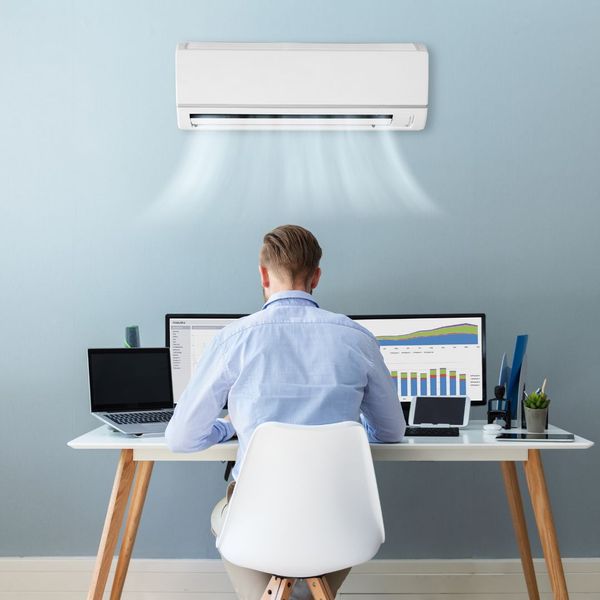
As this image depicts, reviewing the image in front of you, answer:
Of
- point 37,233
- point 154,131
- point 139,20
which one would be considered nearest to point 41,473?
point 37,233

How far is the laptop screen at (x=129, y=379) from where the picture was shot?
2.51 m

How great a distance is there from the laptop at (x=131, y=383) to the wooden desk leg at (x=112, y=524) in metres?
0.21

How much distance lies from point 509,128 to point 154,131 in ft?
4.36

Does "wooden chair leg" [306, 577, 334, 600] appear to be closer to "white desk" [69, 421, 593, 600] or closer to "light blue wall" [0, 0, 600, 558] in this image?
"white desk" [69, 421, 593, 600]

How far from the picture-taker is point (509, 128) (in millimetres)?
2938

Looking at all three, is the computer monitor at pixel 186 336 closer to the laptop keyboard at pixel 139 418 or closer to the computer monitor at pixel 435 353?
the laptop keyboard at pixel 139 418

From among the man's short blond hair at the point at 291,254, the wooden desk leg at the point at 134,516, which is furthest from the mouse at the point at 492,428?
the wooden desk leg at the point at 134,516

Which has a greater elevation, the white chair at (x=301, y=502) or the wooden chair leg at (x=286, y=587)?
the white chair at (x=301, y=502)

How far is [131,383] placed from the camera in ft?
8.35

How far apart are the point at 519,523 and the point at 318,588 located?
1163 millimetres

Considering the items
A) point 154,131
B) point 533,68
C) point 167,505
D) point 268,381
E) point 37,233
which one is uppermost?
point 533,68

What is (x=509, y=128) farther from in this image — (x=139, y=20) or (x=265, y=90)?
(x=139, y=20)

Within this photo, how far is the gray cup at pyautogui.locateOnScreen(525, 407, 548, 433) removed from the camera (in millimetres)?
2354

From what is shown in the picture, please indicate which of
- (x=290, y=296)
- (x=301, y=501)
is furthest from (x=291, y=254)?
(x=301, y=501)
